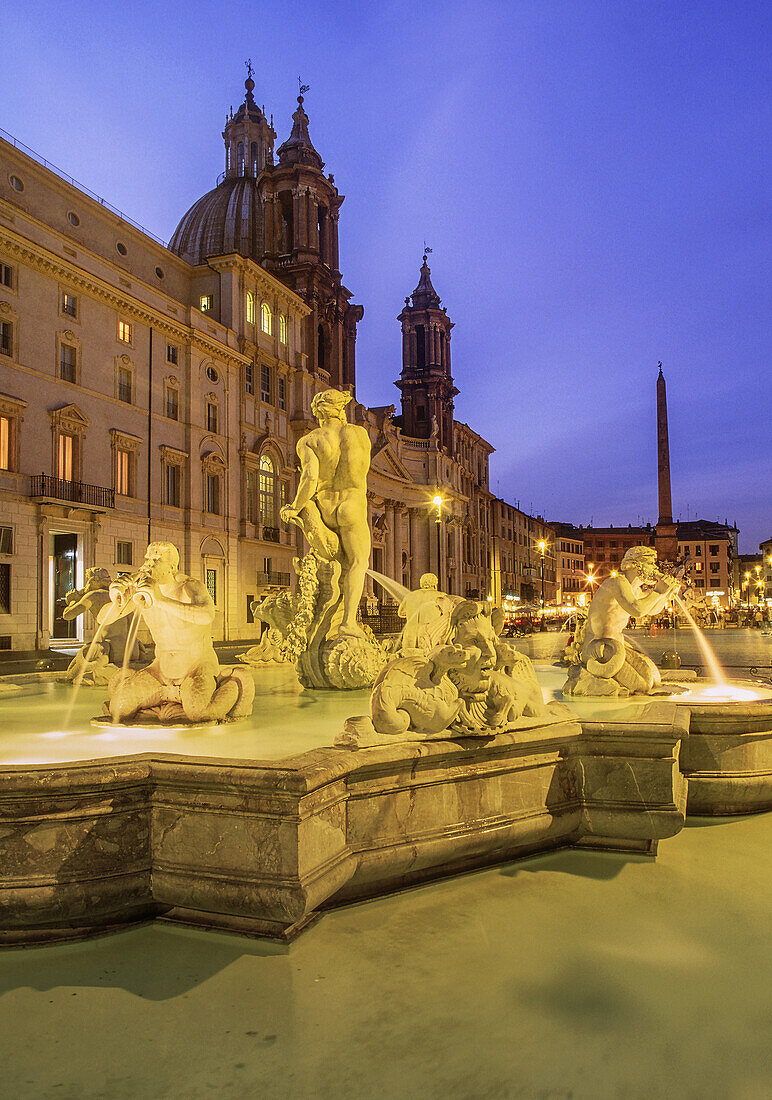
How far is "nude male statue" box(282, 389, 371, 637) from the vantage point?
321 inches

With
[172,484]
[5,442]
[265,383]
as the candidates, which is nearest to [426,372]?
[265,383]

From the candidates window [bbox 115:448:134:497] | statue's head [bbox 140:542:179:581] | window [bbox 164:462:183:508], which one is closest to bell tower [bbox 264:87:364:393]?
window [bbox 164:462:183:508]

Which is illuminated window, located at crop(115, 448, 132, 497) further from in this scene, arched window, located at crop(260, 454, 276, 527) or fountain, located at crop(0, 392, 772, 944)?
fountain, located at crop(0, 392, 772, 944)

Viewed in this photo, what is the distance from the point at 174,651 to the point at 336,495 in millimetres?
3297

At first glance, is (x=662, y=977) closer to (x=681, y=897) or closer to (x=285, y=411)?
(x=681, y=897)

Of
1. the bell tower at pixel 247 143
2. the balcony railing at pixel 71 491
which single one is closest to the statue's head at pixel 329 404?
the balcony railing at pixel 71 491

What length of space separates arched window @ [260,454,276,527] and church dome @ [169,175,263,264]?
17358 mm

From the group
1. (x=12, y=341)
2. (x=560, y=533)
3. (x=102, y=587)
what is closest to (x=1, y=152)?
(x=12, y=341)

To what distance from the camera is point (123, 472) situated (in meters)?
30.9

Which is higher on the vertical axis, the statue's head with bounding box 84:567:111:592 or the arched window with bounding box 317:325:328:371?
the arched window with bounding box 317:325:328:371

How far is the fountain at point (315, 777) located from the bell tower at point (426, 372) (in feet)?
233

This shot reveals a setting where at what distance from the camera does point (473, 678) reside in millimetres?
4359

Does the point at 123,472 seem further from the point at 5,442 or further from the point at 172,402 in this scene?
the point at 5,442

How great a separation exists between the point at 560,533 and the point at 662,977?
117 m
